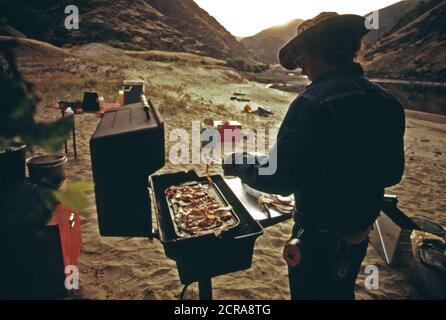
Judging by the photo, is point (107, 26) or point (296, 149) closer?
point (296, 149)

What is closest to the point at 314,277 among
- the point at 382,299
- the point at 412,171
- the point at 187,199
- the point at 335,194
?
the point at 335,194

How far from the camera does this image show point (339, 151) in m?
1.98

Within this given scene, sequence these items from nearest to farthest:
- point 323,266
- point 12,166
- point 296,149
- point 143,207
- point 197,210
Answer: point 296,149 → point 323,266 → point 143,207 → point 197,210 → point 12,166

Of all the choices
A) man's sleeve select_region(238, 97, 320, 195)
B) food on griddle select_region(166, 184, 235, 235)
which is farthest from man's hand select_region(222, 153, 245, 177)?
food on griddle select_region(166, 184, 235, 235)

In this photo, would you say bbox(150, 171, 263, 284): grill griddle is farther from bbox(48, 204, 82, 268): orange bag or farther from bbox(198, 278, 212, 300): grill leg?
bbox(48, 204, 82, 268): orange bag

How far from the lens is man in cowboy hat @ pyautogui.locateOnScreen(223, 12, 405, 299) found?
6.30 ft

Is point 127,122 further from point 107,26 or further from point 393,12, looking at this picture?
point 393,12

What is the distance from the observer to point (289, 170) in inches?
76.3

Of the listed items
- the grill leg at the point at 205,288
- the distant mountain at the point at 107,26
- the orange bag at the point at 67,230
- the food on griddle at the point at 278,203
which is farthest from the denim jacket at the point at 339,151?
the distant mountain at the point at 107,26

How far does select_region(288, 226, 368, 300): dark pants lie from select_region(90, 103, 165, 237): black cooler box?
4.13 ft

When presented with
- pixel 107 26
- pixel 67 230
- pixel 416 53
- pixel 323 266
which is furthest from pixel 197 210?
pixel 107 26

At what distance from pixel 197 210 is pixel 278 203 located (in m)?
0.80

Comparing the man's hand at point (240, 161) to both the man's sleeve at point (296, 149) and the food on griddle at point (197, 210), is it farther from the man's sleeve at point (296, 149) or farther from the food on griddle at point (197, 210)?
the food on griddle at point (197, 210)
